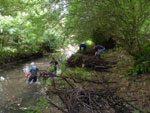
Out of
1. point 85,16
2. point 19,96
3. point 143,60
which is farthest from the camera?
point 19,96

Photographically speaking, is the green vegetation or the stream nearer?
the green vegetation

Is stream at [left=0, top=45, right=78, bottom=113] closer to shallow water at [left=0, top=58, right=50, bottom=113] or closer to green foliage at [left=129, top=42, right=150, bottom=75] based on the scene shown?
shallow water at [left=0, top=58, right=50, bottom=113]

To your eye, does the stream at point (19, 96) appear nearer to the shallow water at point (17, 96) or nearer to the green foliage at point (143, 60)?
the shallow water at point (17, 96)

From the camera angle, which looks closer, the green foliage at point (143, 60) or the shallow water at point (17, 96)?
the green foliage at point (143, 60)

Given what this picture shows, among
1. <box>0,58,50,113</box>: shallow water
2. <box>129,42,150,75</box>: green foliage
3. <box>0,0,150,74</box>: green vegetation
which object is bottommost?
<box>0,58,50,113</box>: shallow water

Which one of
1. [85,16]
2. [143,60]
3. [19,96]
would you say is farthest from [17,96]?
[143,60]

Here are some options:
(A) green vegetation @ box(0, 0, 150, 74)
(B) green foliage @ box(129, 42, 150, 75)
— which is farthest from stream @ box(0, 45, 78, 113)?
(B) green foliage @ box(129, 42, 150, 75)

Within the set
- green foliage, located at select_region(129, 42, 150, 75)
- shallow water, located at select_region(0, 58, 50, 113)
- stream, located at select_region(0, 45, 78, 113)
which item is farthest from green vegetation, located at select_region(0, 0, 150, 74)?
shallow water, located at select_region(0, 58, 50, 113)

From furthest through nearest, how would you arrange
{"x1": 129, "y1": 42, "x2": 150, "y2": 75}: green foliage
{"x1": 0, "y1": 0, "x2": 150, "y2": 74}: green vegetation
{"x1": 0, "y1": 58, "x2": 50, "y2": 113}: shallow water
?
{"x1": 0, "y1": 58, "x2": 50, "y2": 113}: shallow water
{"x1": 129, "y1": 42, "x2": 150, "y2": 75}: green foliage
{"x1": 0, "y1": 0, "x2": 150, "y2": 74}: green vegetation

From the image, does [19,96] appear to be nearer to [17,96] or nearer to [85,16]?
[17,96]

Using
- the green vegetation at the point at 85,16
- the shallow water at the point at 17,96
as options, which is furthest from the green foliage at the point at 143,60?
the shallow water at the point at 17,96

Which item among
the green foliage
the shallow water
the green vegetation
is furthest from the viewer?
the shallow water

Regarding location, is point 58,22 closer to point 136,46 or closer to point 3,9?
point 136,46

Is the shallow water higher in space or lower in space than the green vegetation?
lower
